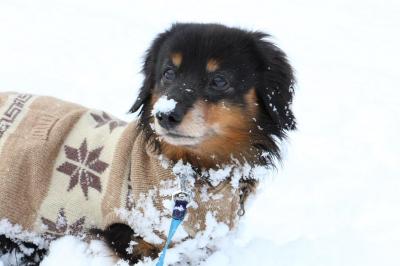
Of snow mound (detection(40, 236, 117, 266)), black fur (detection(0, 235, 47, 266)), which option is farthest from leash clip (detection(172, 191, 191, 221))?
black fur (detection(0, 235, 47, 266))

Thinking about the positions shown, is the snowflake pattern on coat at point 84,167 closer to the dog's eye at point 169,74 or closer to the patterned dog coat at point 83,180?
the patterned dog coat at point 83,180

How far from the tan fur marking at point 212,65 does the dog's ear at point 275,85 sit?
0.96ft

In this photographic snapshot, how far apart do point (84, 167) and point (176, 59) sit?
0.80 meters

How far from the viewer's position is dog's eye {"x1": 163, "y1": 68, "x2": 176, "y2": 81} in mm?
2594

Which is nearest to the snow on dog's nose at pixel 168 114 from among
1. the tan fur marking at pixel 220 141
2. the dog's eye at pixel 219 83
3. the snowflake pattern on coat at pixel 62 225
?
the tan fur marking at pixel 220 141

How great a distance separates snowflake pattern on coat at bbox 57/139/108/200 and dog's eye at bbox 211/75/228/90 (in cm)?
74

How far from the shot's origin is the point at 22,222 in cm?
273

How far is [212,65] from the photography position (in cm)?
250

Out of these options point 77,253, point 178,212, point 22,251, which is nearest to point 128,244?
point 77,253

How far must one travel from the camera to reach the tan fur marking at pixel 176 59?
8.38 ft

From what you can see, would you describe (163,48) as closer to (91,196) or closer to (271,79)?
(271,79)

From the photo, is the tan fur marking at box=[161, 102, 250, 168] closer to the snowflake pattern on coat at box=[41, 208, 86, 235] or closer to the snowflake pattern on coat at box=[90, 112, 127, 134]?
the snowflake pattern on coat at box=[90, 112, 127, 134]

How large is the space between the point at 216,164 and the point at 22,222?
1173 millimetres

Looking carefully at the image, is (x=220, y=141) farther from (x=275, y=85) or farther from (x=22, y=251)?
(x=22, y=251)
